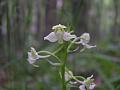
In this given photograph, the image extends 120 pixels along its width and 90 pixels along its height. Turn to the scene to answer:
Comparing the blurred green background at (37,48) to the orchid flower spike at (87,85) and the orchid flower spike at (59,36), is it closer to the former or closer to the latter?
the orchid flower spike at (59,36)

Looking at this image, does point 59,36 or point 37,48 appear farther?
point 37,48

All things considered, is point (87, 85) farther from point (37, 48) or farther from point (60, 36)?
point (37, 48)

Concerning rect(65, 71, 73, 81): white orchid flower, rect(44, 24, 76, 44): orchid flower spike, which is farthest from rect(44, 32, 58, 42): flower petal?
rect(65, 71, 73, 81): white orchid flower

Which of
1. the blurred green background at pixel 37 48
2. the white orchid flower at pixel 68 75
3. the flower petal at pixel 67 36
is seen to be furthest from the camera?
the blurred green background at pixel 37 48

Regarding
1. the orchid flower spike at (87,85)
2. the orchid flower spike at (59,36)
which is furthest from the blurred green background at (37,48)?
the orchid flower spike at (87,85)

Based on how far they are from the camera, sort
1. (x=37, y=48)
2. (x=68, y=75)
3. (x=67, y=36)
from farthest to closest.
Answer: (x=37, y=48) → (x=68, y=75) → (x=67, y=36)

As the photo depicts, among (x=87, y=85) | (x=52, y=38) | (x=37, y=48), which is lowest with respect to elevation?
(x=37, y=48)

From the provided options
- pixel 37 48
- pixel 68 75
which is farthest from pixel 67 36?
pixel 37 48

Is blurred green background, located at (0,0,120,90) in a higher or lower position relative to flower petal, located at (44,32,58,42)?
lower

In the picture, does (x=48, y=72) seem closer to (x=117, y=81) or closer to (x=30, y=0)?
(x=117, y=81)

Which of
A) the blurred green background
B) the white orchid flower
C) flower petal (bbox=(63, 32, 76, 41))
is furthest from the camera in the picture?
the blurred green background

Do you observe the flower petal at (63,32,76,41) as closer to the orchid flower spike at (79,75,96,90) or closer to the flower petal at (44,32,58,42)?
the flower petal at (44,32,58,42)

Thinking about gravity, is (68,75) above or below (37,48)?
above

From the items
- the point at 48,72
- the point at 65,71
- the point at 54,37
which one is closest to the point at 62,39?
the point at 54,37
